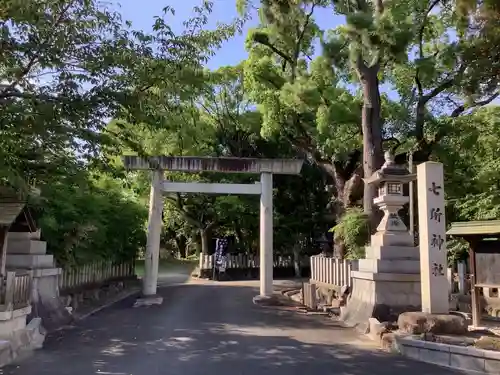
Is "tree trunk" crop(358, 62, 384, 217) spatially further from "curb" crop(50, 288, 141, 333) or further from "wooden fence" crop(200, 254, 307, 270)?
"wooden fence" crop(200, 254, 307, 270)

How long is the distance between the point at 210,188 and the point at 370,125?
5.83m

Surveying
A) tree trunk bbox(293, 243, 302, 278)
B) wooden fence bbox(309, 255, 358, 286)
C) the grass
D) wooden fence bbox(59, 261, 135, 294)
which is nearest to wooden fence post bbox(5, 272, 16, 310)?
wooden fence bbox(59, 261, 135, 294)

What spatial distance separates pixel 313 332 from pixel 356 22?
8823 mm

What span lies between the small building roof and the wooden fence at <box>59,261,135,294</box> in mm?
10010

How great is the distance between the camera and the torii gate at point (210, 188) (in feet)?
55.1

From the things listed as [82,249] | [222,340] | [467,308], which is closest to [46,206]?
[82,249]

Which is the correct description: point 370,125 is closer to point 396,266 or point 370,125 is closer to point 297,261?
point 396,266

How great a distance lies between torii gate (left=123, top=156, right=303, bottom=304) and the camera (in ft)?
55.1

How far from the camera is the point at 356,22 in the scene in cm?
1452

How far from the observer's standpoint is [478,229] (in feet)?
36.7

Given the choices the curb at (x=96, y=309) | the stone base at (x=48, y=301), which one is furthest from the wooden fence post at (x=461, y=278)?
the stone base at (x=48, y=301)

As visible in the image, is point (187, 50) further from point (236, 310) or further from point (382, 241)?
point (236, 310)

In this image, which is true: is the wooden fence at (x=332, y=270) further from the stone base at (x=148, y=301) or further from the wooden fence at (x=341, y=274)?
the stone base at (x=148, y=301)

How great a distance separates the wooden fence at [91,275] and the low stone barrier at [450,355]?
898 centimetres
